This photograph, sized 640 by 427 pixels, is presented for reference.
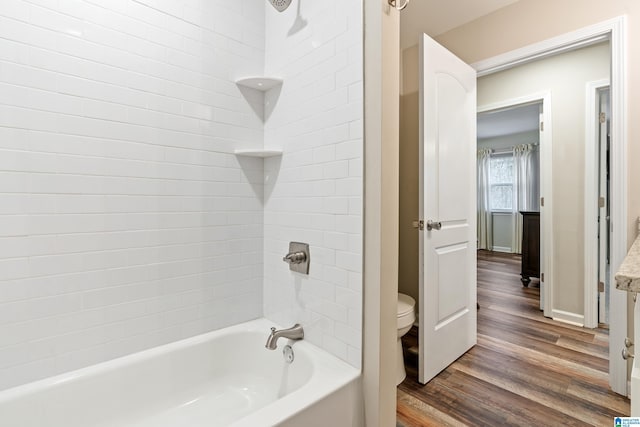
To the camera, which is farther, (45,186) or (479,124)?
(479,124)

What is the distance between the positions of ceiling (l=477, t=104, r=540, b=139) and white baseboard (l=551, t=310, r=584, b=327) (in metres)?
2.84

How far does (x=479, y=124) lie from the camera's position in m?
5.70

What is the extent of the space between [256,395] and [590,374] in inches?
83.4

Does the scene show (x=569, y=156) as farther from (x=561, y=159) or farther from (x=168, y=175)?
(x=168, y=175)

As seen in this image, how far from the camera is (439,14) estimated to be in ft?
7.91

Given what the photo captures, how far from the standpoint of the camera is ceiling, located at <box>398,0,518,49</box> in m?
2.28

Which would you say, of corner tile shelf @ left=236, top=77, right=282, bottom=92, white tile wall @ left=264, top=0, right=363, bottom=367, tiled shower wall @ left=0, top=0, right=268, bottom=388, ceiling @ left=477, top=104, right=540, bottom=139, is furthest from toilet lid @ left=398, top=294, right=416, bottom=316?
ceiling @ left=477, top=104, right=540, bottom=139

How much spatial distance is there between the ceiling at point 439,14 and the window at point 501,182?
498 centimetres

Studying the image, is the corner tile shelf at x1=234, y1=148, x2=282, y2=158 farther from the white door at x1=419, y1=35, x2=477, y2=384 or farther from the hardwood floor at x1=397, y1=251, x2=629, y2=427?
the hardwood floor at x1=397, y1=251, x2=629, y2=427

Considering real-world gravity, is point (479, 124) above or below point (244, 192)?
above

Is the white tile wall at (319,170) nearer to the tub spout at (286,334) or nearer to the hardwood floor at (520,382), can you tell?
the tub spout at (286,334)

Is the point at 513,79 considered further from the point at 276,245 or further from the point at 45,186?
the point at 45,186

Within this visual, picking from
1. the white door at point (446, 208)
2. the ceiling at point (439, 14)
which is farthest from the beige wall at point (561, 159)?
the white door at point (446, 208)

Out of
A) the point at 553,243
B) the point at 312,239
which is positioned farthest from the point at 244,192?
the point at 553,243
